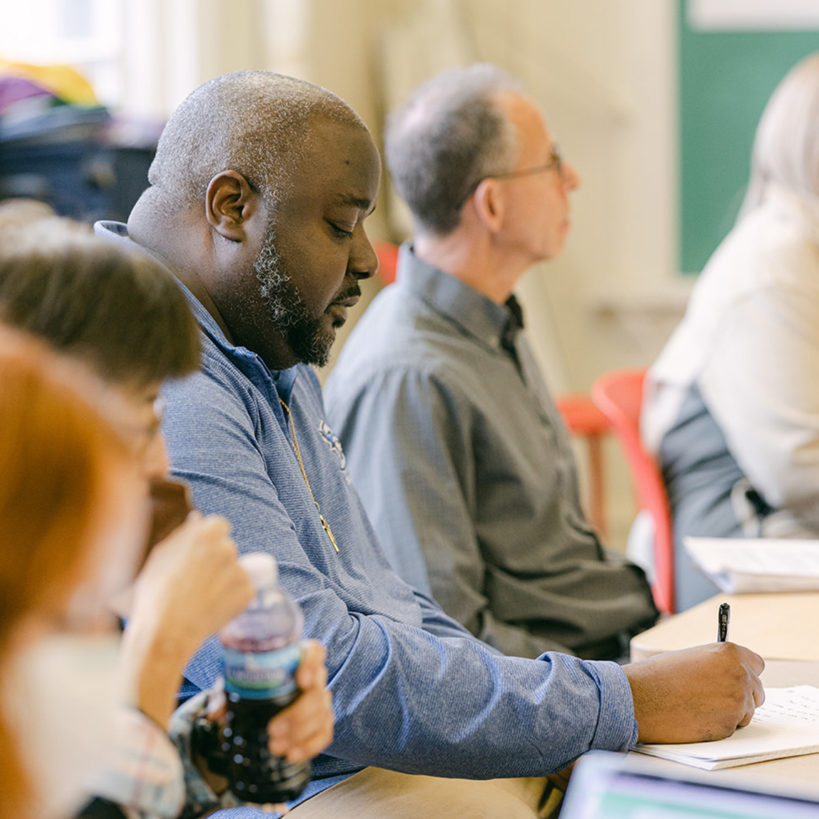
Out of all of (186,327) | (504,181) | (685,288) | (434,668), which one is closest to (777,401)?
(504,181)

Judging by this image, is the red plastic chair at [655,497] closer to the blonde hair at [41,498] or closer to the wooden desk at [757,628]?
the wooden desk at [757,628]

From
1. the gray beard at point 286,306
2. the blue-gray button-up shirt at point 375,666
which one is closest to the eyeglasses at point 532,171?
the gray beard at point 286,306

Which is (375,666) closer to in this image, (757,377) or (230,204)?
(230,204)

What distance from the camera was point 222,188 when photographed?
1223 millimetres

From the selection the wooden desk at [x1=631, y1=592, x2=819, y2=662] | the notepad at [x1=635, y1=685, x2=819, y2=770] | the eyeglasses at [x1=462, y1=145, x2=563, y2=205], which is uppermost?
the eyeglasses at [x1=462, y1=145, x2=563, y2=205]

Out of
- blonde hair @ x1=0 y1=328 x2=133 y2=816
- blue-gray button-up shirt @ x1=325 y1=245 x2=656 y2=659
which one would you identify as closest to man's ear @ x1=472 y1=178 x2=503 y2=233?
blue-gray button-up shirt @ x1=325 y1=245 x2=656 y2=659

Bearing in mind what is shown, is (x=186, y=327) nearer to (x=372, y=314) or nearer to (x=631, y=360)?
(x=372, y=314)

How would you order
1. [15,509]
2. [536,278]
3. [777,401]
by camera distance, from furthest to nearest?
[536,278], [777,401], [15,509]

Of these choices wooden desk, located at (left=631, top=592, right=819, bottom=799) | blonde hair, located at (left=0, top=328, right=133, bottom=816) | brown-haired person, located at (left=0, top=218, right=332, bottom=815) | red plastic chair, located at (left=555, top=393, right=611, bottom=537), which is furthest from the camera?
red plastic chair, located at (left=555, top=393, right=611, bottom=537)

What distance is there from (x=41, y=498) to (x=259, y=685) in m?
0.27

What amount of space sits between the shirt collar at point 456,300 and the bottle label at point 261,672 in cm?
116

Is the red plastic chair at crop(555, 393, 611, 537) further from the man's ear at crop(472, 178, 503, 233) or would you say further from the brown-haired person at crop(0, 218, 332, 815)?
the brown-haired person at crop(0, 218, 332, 815)

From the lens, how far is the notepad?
1057mm

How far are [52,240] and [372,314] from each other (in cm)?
117
